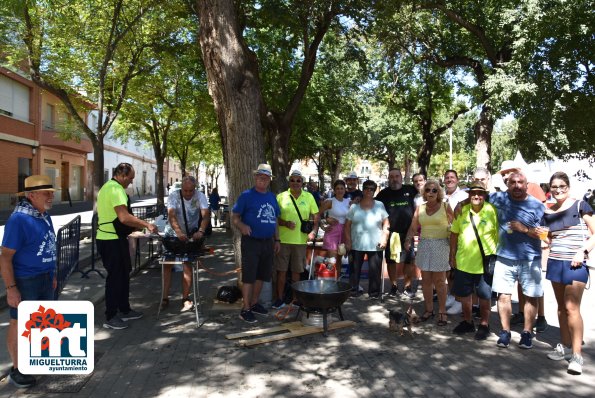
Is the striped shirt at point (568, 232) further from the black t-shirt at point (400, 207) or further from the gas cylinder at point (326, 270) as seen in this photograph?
the gas cylinder at point (326, 270)

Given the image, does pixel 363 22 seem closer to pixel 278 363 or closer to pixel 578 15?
pixel 578 15

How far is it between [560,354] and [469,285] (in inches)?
45.3

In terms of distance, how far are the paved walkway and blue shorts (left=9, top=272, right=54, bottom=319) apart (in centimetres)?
77

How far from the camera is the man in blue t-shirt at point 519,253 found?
16.3ft

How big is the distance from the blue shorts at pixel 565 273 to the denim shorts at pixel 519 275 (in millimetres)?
242

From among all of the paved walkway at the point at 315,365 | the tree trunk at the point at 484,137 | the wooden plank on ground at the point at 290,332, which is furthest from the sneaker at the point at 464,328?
the tree trunk at the point at 484,137

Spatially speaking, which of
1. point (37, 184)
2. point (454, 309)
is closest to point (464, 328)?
point (454, 309)

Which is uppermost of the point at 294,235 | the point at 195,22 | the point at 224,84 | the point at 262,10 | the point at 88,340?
the point at 195,22

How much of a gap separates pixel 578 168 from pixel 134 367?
23.9 meters

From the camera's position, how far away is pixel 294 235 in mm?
6637

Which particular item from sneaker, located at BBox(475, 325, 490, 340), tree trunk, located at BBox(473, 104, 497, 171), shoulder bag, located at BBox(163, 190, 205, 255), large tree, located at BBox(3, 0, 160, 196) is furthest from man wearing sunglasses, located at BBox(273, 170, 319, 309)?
tree trunk, located at BBox(473, 104, 497, 171)

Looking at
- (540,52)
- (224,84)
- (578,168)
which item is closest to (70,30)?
(224,84)

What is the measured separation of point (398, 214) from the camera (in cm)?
741

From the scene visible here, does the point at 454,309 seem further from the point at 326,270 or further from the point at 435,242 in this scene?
the point at 326,270
